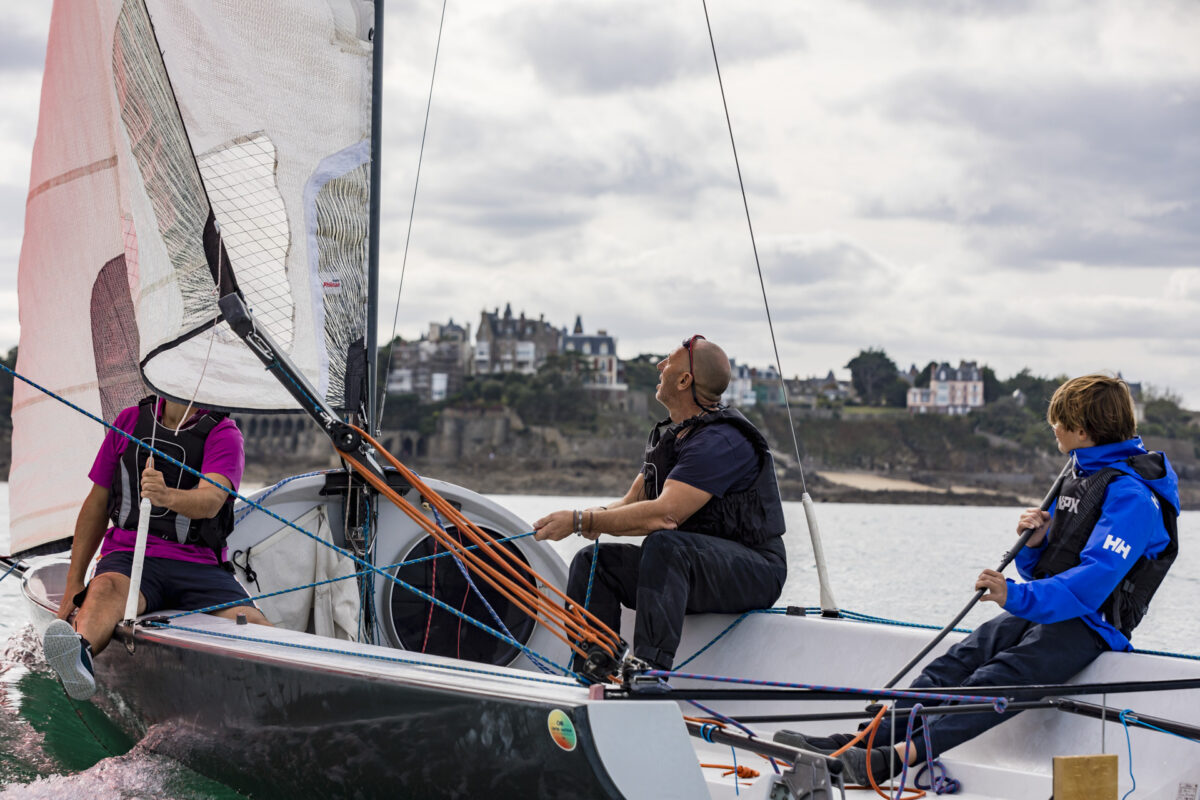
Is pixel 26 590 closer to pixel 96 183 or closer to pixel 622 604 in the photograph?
pixel 96 183

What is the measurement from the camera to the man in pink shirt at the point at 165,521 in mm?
3158

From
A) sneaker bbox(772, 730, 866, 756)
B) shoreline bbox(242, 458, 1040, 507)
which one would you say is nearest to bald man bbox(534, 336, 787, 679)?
sneaker bbox(772, 730, 866, 756)

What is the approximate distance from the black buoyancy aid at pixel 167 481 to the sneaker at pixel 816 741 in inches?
65.8

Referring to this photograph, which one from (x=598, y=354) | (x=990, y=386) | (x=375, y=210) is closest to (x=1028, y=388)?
(x=990, y=386)

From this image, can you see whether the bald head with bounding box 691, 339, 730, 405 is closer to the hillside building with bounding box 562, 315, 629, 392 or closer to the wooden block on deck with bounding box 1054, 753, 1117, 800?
the wooden block on deck with bounding box 1054, 753, 1117, 800

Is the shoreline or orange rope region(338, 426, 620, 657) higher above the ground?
orange rope region(338, 426, 620, 657)

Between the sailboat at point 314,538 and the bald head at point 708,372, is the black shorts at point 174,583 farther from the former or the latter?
the bald head at point 708,372

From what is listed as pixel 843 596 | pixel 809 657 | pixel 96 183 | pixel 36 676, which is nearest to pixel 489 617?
pixel 809 657

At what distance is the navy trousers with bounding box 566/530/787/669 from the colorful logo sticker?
87cm

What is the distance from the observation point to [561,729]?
194 centimetres

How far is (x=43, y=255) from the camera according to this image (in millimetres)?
4785

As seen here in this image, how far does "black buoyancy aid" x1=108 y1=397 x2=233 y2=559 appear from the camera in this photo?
129 inches

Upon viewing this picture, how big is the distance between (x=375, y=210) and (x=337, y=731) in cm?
200

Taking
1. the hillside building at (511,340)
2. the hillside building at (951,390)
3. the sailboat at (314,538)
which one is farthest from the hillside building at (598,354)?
the sailboat at (314,538)
